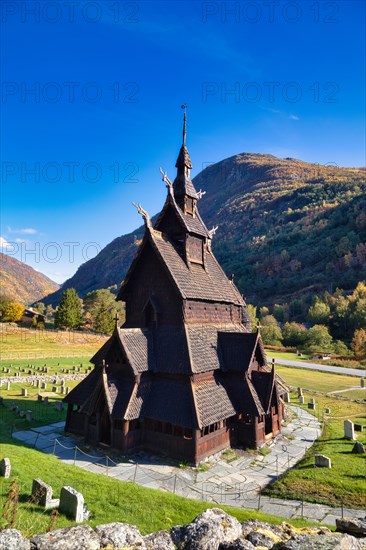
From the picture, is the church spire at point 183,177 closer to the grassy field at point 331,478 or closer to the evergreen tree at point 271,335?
the grassy field at point 331,478

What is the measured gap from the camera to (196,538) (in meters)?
7.23

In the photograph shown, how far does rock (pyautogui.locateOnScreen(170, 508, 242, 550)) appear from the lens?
7.10 m

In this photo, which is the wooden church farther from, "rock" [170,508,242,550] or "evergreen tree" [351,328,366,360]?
"evergreen tree" [351,328,366,360]

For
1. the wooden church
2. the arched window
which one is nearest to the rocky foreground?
the wooden church

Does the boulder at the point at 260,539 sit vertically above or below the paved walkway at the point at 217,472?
above

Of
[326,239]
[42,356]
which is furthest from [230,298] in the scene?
[326,239]

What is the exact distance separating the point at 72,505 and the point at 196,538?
4.97 metres

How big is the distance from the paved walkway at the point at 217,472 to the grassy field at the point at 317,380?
2179 centimetres

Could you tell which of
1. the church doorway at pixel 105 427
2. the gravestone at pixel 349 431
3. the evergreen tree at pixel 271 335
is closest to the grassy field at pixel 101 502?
the church doorway at pixel 105 427

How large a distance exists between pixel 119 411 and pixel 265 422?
31.1 ft

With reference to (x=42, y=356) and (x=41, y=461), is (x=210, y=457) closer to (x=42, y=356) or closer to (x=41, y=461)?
(x=41, y=461)

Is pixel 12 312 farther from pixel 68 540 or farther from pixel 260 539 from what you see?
pixel 260 539

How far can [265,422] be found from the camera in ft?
69.4

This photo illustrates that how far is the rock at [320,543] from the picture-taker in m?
5.99
